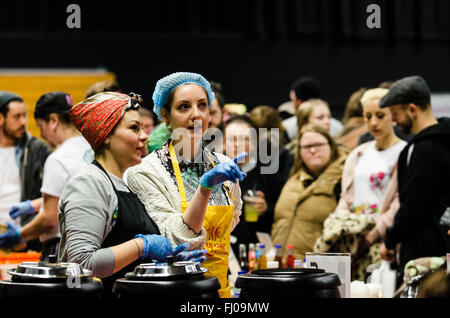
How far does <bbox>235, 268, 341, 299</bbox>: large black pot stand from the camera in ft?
6.70

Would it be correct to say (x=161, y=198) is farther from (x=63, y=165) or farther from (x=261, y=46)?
(x=261, y=46)

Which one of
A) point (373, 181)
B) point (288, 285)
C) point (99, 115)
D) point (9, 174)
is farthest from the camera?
point (9, 174)

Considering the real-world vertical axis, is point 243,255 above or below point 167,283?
below

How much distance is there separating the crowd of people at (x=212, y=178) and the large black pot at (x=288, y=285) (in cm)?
24

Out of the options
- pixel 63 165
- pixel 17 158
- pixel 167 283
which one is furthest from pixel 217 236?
pixel 17 158

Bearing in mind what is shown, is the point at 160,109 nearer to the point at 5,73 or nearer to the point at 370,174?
the point at 370,174

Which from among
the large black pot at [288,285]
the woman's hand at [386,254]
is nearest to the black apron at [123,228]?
the large black pot at [288,285]

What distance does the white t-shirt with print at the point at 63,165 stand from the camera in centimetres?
356

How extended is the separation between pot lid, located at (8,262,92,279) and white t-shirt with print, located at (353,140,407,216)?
279 cm

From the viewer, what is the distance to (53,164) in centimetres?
363

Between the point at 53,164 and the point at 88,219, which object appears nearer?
the point at 88,219

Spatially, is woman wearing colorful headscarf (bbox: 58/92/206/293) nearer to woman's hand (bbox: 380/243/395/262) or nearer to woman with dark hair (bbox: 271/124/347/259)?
woman's hand (bbox: 380/243/395/262)

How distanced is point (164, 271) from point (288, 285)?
1.15 ft

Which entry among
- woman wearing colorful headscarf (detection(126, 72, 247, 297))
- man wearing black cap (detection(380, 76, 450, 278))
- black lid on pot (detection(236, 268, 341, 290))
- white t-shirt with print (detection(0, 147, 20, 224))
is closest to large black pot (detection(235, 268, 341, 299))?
black lid on pot (detection(236, 268, 341, 290))
